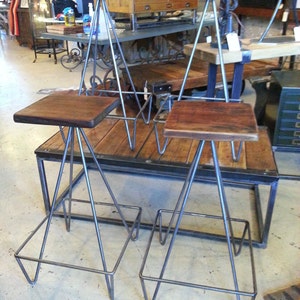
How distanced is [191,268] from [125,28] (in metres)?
2.84

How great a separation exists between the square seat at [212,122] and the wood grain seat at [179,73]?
1.63 meters

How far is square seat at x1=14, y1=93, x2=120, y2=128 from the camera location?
115 cm

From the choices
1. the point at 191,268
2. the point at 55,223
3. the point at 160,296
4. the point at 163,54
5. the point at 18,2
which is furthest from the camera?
the point at 18,2

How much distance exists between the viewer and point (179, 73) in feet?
10.3

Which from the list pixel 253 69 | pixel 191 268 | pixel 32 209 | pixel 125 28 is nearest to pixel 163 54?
pixel 125 28

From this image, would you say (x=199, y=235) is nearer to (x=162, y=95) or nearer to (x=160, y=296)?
(x=160, y=296)

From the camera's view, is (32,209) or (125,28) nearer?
(32,209)

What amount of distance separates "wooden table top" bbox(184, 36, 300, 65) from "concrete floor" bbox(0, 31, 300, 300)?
83cm

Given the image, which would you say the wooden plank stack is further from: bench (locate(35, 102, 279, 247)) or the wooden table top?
the wooden table top

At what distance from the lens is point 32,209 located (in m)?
1.97

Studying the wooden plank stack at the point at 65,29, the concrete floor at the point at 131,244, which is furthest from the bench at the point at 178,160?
the wooden plank stack at the point at 65,29

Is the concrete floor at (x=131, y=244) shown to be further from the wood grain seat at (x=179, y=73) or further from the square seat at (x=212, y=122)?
the wood grain seat at (x=179, y=73)

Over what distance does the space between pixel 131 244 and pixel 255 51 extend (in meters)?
1.19

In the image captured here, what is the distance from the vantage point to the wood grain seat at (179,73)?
2.98 metres
